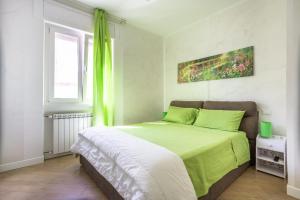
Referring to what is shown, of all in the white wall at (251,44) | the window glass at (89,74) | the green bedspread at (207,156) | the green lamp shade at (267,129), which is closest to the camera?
the green bedspread at (207,156)

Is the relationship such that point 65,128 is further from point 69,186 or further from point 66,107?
point 69,186

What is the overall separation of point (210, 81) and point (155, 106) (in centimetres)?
154

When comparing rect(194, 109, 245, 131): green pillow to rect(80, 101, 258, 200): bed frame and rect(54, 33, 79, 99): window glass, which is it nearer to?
rect(80, 101, 258, 200): bed frame

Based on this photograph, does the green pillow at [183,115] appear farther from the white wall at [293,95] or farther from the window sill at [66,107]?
the window sill at [66,107]

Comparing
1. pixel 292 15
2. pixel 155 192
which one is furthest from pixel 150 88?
pixel 155 192

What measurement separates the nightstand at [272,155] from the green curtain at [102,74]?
8.43 ft

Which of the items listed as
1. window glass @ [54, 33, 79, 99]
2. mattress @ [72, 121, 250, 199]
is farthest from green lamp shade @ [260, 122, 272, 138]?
window glass @ [54, 33, 79, 99]

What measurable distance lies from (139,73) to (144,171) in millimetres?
2996

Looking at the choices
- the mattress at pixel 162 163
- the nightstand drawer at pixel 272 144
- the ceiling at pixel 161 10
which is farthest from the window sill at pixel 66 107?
the nightstand drawer at pixel 272 144

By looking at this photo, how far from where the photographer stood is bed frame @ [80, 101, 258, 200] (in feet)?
5.35

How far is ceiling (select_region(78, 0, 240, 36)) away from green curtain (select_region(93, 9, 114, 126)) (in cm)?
34

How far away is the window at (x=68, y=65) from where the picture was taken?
2.80m

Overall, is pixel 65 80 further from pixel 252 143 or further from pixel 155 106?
pixel 252 143

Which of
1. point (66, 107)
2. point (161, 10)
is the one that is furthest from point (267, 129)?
point (66, 107)
